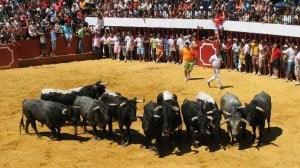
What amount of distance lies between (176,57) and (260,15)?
5338 millimetres

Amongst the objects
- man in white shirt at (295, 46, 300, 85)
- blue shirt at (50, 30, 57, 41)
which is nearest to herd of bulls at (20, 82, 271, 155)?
man in white shirt at (295, 46, 300, 85)

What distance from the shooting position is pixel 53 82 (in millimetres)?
24734

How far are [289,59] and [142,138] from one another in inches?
376

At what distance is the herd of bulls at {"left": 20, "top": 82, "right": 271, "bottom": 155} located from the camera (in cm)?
1453

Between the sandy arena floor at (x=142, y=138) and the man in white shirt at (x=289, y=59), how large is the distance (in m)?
0.52

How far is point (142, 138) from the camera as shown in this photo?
52.3 feet

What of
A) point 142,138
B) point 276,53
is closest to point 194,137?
point 142,138

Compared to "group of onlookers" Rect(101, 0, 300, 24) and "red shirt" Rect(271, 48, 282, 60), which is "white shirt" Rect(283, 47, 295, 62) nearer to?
"red shirt" Rect(271, 48, 282, 60)

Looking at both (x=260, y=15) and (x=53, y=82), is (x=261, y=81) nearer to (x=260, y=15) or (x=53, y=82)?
(x=260, y=15)

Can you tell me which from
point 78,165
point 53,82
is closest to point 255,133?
point 78,165

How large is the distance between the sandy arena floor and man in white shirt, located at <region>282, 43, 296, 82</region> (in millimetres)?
524

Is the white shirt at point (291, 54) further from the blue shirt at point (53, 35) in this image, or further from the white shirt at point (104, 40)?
the blue shirt at point (53, 35)

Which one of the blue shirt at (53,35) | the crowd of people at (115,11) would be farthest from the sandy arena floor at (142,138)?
the blue shirt at (53,35)

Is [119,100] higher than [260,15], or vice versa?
[260,15]
